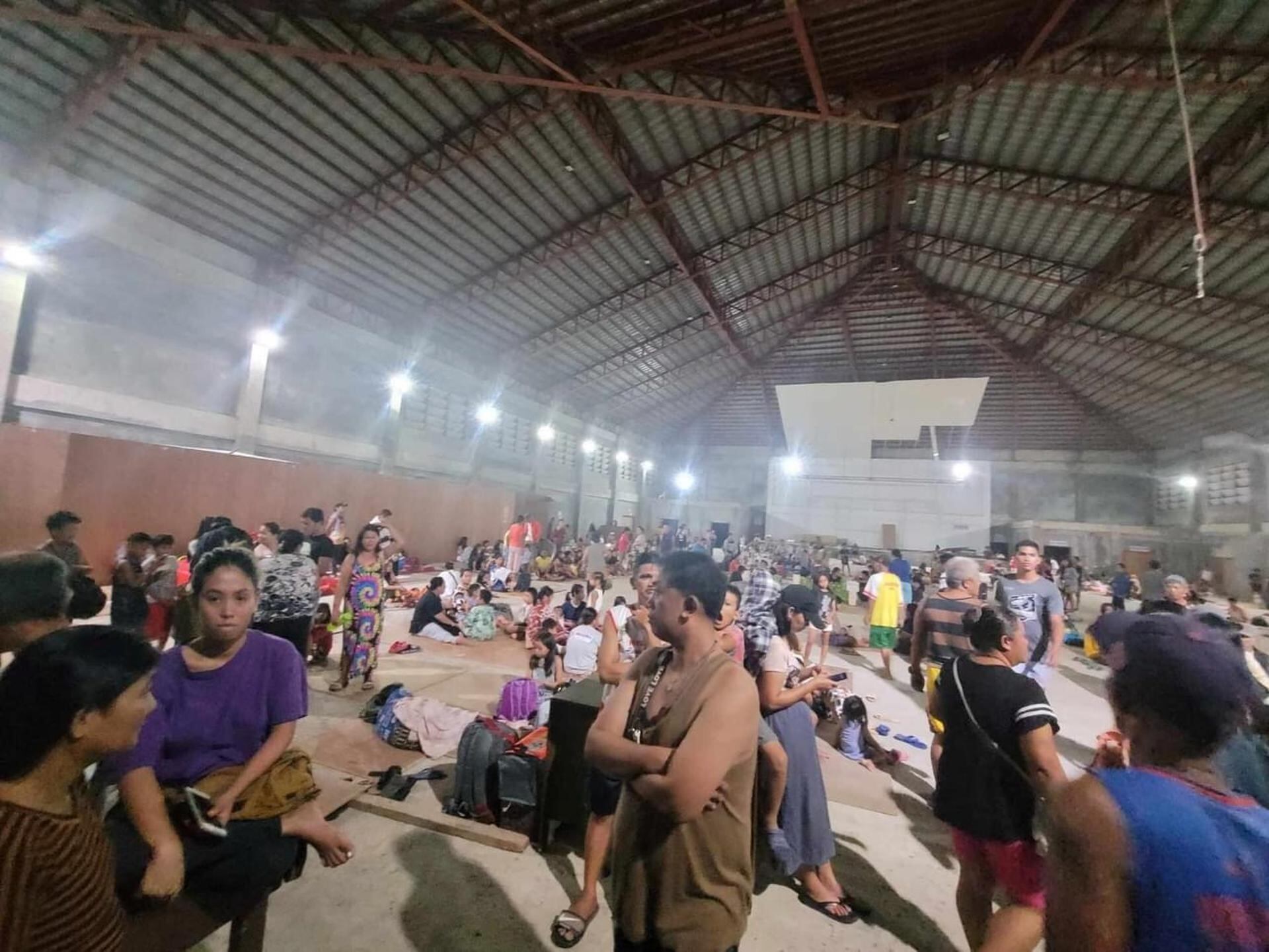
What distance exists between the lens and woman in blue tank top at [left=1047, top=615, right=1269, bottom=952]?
847 millimetres

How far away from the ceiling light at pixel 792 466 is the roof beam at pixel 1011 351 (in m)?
9.22

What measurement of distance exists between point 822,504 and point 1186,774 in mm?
24367

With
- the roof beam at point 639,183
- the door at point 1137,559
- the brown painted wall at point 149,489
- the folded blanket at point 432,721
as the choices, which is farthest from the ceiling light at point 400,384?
the door at point 1137,559

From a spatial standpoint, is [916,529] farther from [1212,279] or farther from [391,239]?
[391,239]

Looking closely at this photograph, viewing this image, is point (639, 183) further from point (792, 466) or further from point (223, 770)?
point (792, 466)

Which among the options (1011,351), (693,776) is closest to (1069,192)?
(1011,351)

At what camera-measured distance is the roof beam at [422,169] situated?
26.2ft

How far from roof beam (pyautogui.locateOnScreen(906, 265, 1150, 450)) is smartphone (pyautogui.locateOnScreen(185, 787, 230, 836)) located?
687 inches

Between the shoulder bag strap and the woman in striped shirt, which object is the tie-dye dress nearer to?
the woman in striped shirt

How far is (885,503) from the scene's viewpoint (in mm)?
23047

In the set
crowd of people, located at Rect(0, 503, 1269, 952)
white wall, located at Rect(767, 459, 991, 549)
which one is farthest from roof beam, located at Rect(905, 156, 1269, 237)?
white wall, located at Rect(767, 459, 991, 549)

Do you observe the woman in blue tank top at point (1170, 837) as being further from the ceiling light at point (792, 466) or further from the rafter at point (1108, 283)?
the ceiling light at point (792, 466)

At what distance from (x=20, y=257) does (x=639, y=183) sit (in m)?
9.42

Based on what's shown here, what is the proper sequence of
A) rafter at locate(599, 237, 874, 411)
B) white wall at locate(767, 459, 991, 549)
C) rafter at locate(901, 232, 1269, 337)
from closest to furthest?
rafter at locate(901, 232, 1269, 337)
rafter at locate(599, 237, 874, 411)
white wall at locate(767, 459, 991, 549)
